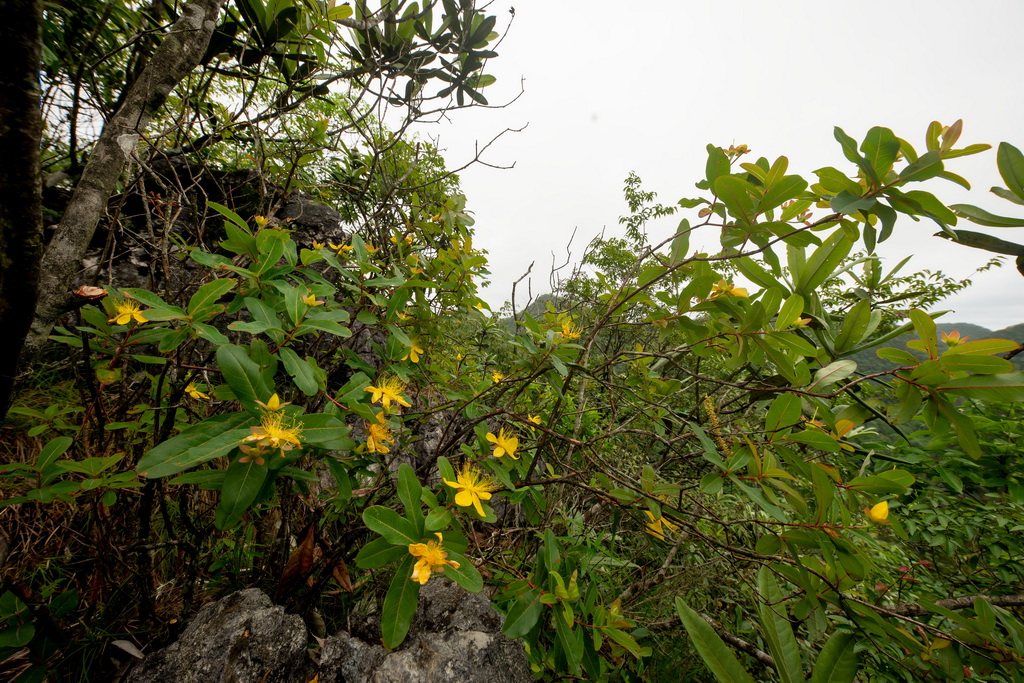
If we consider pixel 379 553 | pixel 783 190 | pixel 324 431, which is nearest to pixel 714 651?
pixel 379 553

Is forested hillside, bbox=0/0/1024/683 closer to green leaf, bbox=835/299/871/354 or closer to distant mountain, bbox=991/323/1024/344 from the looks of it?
green leaf, bbox=835/299/871/354

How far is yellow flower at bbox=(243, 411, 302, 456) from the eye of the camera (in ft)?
2.34

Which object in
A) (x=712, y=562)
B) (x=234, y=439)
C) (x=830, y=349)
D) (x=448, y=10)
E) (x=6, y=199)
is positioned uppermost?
(x=448, y=10)

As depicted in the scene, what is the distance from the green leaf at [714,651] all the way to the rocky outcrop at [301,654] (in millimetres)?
768

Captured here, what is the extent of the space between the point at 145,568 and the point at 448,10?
3362 millimetres

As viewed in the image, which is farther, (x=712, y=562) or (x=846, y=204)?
(x=712, y=562)

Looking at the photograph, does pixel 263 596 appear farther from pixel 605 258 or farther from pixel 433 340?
pixel 605 258

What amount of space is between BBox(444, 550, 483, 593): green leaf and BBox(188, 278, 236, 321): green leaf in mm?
838

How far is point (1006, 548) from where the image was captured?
56.9 inches

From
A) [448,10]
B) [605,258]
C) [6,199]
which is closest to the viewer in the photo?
[6,199]

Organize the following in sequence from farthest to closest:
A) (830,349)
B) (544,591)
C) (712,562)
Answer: (712,562)
(830,349)
(544,591)

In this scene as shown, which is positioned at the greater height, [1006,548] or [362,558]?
[1006,548]

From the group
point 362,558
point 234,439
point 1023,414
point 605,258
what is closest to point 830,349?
point 1023,414

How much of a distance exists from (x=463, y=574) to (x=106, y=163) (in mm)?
1793
